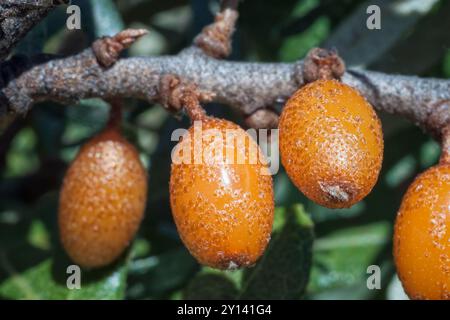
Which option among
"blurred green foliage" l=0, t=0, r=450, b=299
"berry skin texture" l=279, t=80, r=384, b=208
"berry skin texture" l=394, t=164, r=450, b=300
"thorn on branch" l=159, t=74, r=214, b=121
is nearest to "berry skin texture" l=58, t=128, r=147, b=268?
"blurred green foliage" l=0, t=0, r=450, b=299

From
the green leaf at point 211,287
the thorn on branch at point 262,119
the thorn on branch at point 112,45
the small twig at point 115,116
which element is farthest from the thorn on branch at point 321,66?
the green leaf at point 211,287

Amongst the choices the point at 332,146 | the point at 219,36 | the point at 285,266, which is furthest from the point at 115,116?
the point at 332,146

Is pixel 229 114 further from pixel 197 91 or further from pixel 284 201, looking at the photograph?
pixel 197 91

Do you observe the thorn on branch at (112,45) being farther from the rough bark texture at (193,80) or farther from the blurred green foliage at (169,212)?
the blurred green foliage at (169,212)

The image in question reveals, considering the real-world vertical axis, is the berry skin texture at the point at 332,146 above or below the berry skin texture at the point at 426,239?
above
